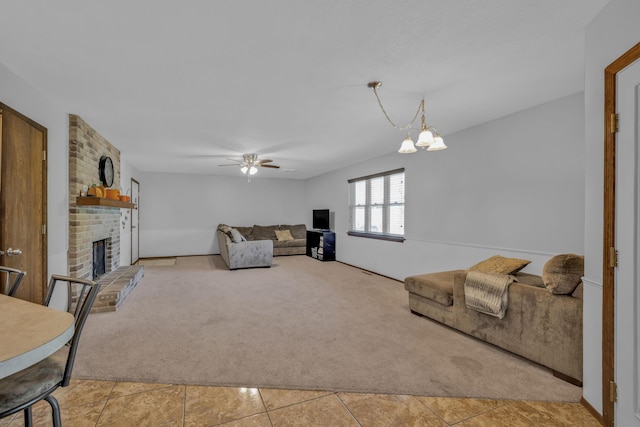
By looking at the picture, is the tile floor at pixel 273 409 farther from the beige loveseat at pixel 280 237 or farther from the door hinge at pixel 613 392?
the beige loveseat at pixel 280 237

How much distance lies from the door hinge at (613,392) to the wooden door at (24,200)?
417 centimetres

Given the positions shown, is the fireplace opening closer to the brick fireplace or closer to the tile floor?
the brick fireplace

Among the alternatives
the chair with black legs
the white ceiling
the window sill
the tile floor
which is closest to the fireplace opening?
the white ceiling

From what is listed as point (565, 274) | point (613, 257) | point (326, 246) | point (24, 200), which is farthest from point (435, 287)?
point (326, 246)

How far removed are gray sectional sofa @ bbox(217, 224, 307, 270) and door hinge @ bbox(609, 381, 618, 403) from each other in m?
5.51

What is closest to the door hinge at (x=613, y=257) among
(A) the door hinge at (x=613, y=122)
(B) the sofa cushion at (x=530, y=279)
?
(A) the door hinge at (x=613, y=122)

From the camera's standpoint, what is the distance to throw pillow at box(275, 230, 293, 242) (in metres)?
8.69

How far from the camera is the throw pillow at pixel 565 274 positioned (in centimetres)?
224

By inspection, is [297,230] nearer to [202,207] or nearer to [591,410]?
[202,207]

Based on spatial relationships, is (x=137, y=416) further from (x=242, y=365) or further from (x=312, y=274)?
(x=312, y=274)

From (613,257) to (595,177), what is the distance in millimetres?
508

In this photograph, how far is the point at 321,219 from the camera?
8.12 metres

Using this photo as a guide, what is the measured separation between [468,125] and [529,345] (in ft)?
8.89

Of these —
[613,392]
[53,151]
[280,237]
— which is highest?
[53,151]
